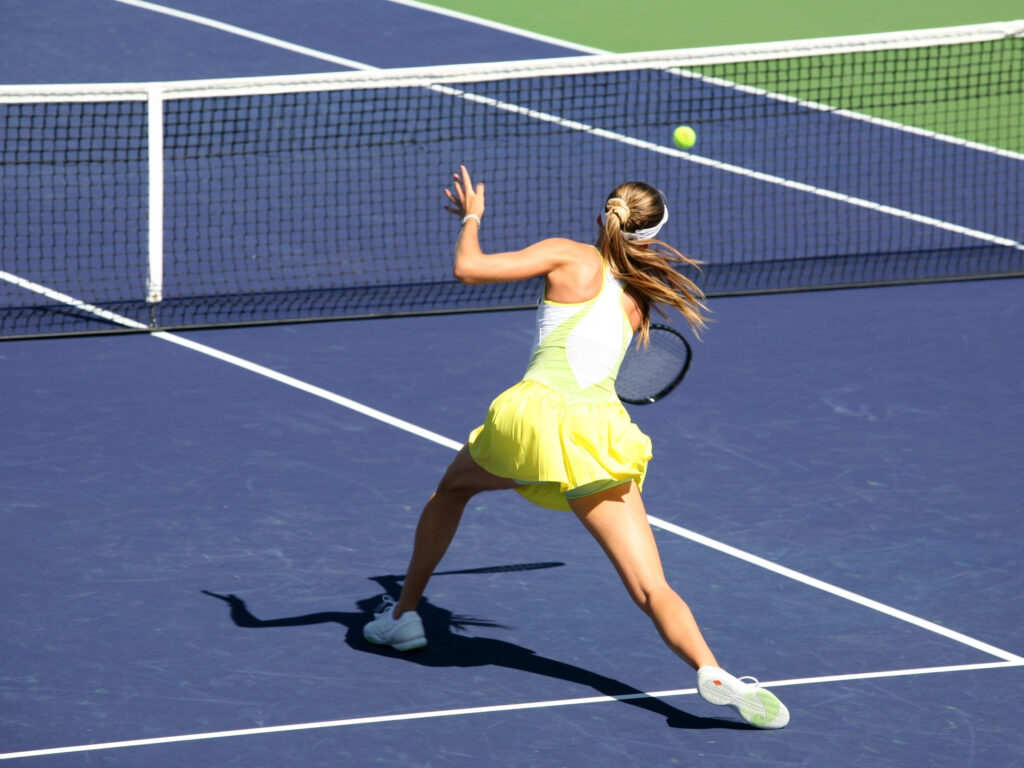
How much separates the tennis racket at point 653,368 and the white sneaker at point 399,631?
3.91 ft

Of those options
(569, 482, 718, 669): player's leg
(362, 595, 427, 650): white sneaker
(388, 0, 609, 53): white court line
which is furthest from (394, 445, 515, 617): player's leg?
Result: (388, 0, 609, 53): white court line

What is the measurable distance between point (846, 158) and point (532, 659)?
340 inches

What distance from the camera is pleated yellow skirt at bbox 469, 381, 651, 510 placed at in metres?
5.66

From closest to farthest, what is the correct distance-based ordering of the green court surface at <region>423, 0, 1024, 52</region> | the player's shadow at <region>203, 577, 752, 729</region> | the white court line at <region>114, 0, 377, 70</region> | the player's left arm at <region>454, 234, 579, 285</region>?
the player's left arm at <region>454, 234, 579, 285</region> → the player's shadow at <region>203, 577, 752, 729</region> → the white court line at <region>114, 0, 377, 70</region> → the green court surface at <region>423, 0, 1024, 52</region>

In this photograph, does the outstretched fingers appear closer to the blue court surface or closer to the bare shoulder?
the bare shoulder

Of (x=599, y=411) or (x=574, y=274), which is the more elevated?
(x=574, y=274)

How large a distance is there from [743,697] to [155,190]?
5.96 metres

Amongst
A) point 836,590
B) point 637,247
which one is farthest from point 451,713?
point 836,590

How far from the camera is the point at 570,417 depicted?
5.73 metres

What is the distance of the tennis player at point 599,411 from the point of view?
5.61 metres

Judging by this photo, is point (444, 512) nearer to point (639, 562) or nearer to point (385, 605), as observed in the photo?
point (385, 605)

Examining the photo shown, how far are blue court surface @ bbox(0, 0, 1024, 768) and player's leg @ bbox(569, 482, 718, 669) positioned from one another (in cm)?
38

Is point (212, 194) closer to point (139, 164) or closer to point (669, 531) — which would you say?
point (139, 164)

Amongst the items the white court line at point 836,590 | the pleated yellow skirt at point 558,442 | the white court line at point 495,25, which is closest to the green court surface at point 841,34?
the white court line at point 495,25
